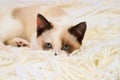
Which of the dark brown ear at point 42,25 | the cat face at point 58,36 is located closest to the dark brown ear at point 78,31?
the cat face at point 58,36

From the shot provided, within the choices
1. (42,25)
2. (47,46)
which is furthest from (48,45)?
(42,25)

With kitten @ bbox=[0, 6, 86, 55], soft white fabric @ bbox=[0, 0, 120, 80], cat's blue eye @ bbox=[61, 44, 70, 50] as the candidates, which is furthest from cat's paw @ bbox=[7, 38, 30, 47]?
cat's blue eye @ bbox=[61, 44, 70, 50]

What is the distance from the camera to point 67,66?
4.82 ft

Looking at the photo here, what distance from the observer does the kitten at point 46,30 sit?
1662 mm

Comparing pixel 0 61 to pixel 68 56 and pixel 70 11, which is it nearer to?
pixel 68 56

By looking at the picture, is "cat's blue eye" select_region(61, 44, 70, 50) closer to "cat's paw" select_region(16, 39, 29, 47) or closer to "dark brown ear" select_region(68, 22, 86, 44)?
"dark brown ear" select_region(68, 22, 86, 44)

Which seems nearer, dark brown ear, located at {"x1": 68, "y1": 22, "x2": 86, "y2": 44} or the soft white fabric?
the soft white fabric

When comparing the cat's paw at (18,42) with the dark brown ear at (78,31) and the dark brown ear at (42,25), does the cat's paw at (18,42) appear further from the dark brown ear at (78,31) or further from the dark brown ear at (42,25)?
the dark brown ear at (78,31)

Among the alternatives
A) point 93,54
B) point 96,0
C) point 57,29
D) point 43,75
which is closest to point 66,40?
point 57,29

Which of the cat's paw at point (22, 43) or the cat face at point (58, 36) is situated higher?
the cat face at point (58, 36)

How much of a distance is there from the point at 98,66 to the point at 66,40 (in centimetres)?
27

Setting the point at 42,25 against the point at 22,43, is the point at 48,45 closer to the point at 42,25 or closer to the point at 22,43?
the point at 42,25

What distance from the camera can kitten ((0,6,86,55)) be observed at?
1.66 m

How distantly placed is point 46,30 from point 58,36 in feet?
0.31
